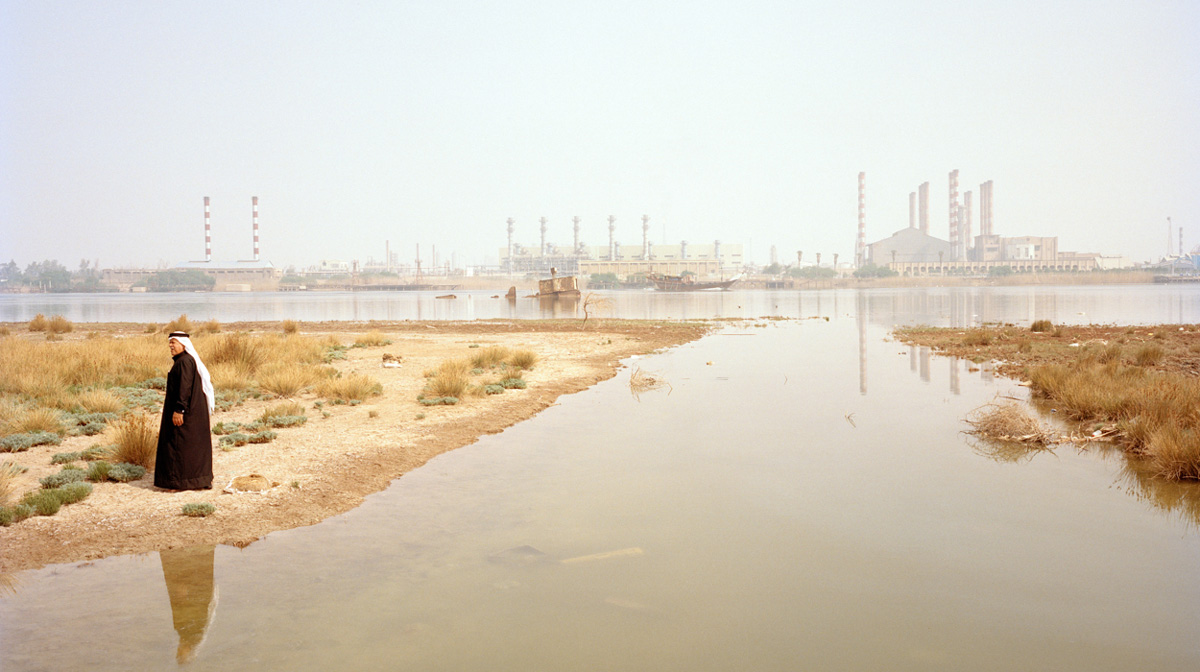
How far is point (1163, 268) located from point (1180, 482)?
223 metres

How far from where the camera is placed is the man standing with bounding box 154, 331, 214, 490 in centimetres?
782

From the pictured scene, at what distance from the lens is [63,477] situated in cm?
827

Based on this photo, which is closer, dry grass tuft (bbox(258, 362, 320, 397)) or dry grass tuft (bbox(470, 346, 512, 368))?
dry grass tuft (bbox(258, 362, 320, 397))

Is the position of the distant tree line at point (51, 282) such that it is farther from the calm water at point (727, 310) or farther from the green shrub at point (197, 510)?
the green shrub at point (197, 510)

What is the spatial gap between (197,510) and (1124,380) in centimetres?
1477

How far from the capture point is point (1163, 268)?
18638cm

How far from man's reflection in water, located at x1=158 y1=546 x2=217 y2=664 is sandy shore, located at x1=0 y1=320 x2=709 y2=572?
0.29m

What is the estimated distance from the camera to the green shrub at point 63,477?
8125 millimetres

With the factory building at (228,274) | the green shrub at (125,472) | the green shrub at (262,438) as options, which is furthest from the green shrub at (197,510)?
Answer: the factory building at (228,274)

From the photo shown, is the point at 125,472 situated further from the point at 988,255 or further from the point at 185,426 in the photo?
the point at 988,255

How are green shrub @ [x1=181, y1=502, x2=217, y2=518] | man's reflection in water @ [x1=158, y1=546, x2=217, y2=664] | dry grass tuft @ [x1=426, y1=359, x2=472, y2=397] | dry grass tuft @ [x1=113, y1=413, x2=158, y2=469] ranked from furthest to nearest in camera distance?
dry grass tuft @ [x1=426, y1=359, x2=472, y2=397], dry grass tuft @ [x1=113, y1=413, x2=158, y2=469], green shrub @ [x1=181, y1=502, x2=217, y2=518], man's reflection in water @ [x1=158, y1=546, x2=217, y2=664]

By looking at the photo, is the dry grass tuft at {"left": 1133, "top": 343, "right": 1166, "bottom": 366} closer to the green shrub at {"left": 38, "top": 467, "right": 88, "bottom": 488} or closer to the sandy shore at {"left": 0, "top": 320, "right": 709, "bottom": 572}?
the sandy shore at {"left": 0, "top": 320, "right": 709, "bottom": 572}

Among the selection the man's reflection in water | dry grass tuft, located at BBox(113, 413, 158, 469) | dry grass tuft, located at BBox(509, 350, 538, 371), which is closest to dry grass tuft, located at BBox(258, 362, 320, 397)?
dry grass tuft, located at BBox(509, 350, 538, 371)

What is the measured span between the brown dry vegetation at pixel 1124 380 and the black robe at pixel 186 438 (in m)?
11.0
